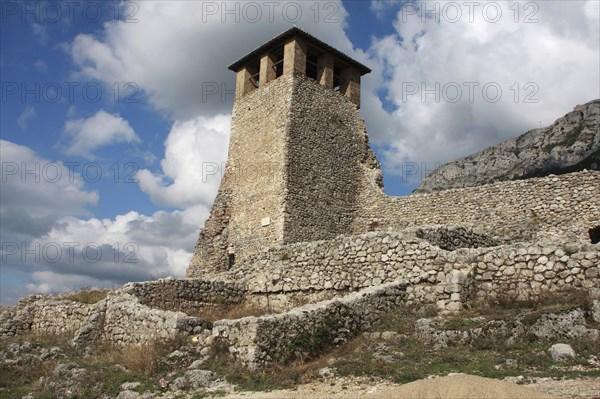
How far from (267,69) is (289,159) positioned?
19.3ft

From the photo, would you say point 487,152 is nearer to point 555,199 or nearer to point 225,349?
point 555,199

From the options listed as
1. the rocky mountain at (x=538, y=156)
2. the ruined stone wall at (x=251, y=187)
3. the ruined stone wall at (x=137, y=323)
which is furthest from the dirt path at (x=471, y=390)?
the rocky mountain at (x=538, y=156)

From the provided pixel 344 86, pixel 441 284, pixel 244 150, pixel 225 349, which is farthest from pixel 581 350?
pixel 344 86

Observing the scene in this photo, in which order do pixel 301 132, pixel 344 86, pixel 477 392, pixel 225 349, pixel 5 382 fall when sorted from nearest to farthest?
pixel 477 392, pixel 225 349, pixel 5 382, pixel 301 132, pixel 344 86

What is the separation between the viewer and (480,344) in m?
8.72

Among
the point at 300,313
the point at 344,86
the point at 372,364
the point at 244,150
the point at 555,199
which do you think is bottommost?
the point at 372,364

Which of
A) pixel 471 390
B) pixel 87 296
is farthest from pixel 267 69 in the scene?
pixel 471 390

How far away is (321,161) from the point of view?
2309cm

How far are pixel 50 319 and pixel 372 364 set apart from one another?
14.0m

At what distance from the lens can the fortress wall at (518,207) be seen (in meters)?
16.8

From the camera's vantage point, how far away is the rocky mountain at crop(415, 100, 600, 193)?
34.8 metres

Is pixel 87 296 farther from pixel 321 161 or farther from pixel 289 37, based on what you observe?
pixel 289 37

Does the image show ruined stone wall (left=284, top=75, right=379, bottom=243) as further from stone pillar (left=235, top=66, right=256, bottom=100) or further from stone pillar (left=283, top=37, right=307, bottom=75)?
stone pillar (left=235, top=66, right=256, bottom=100)

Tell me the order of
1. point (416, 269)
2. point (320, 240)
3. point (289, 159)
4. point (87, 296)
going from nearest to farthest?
1. point (416, 269)
2. point (320, 240)
3. point (87, 296)
4. point (289, 159)
